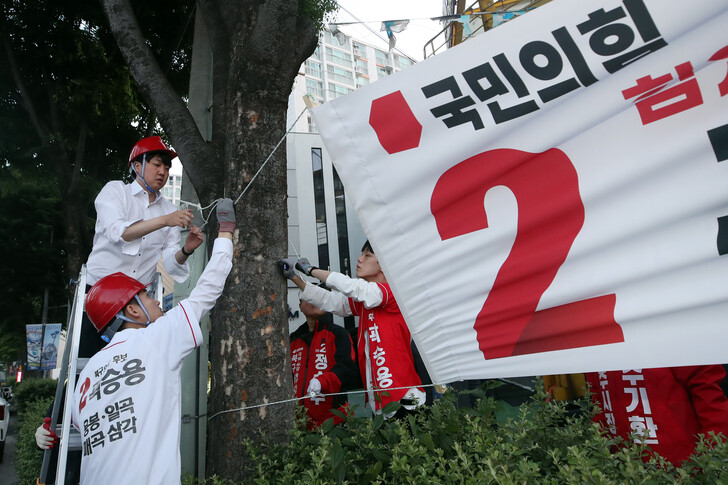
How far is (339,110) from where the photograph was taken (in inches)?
86.3

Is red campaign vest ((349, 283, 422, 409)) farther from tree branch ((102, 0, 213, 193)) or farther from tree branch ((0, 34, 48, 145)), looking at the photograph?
tree branch ((0, 34, 48, 145))

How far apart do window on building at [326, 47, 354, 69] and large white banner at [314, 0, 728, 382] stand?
81.0 m

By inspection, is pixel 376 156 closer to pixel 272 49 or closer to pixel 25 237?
pixel 272 49

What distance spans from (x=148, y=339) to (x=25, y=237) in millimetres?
11820

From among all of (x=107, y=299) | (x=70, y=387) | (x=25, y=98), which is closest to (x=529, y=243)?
(x=107, y=299)

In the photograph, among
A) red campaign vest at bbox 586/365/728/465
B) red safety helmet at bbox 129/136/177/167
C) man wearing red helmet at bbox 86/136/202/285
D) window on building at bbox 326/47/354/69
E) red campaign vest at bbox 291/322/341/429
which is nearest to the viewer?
red campaign vest at bbox 586/365/728/465

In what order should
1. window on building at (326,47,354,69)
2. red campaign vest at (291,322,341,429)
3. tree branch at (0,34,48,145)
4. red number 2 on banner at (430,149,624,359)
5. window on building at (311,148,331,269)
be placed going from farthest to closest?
window on building at (326,47,354,69) < window on building at (311,148,331,269) < tree branch at (0,34,48,145) < red campaign vest at (291,322,341,429) < red number 2 on banner at (430,149,624,359)

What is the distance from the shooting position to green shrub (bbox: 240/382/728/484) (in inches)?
62.6

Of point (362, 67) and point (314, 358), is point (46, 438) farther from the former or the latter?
point (362, 67)

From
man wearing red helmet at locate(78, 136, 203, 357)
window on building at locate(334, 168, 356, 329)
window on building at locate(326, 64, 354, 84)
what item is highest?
window on building at locate(326, 64, 354, 84)

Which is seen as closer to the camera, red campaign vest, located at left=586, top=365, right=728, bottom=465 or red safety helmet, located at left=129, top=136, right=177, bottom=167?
red campaign vest, located at left=586, top=365, right=728, bottom=465

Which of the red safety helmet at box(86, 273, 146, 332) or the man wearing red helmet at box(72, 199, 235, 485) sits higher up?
the red safety helmet at box(86, 273, 146, 332)

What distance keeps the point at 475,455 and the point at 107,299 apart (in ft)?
6.30

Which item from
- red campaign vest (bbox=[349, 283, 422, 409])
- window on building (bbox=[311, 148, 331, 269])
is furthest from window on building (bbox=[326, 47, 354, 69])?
red campaign vest (bbox=[349, 283, 422, 409])
